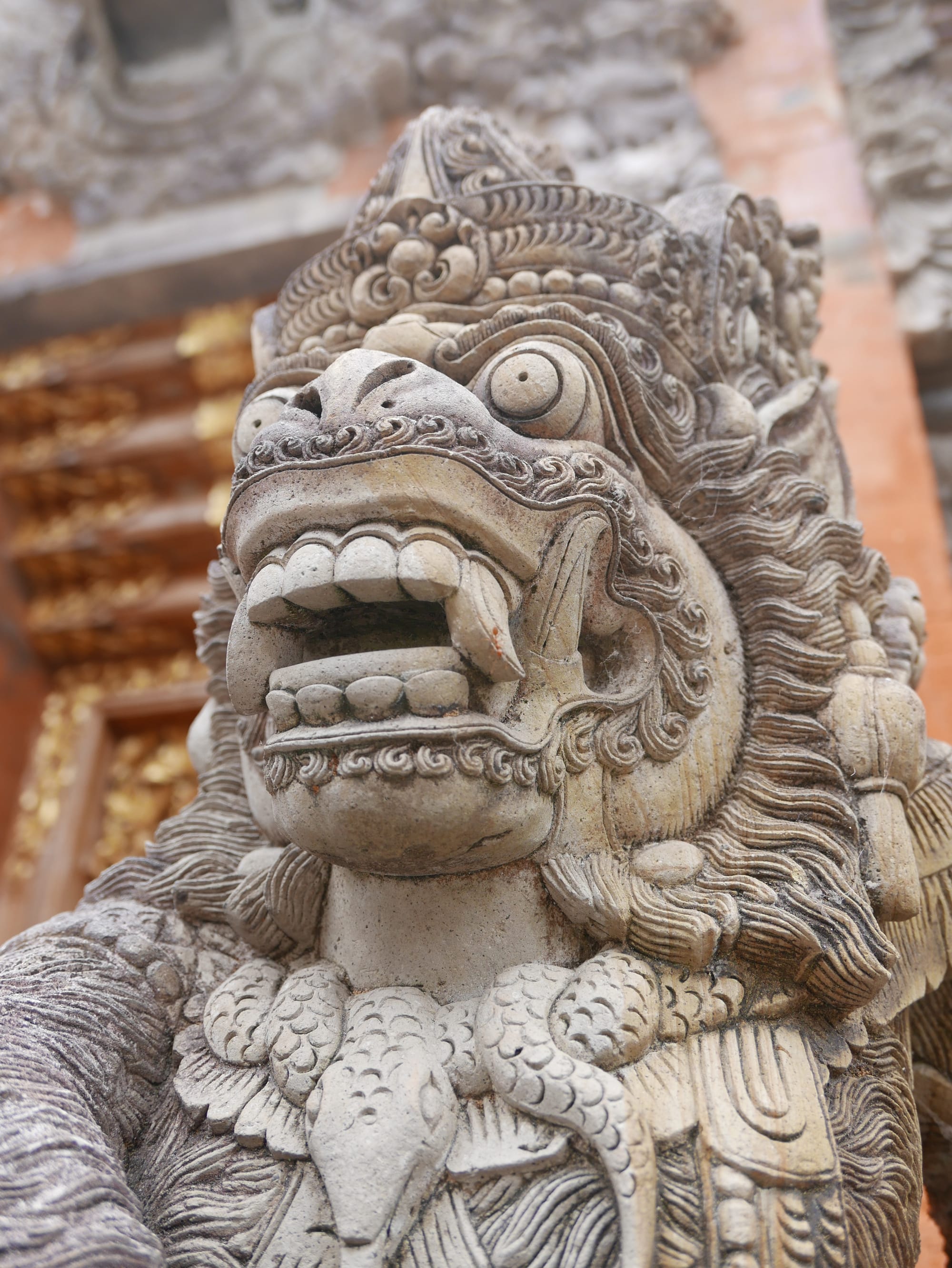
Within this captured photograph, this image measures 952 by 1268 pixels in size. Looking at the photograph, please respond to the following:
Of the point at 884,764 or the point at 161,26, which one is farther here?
the point at 161,26

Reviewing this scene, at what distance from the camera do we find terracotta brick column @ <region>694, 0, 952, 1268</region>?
2656mm

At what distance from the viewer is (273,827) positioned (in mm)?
1535

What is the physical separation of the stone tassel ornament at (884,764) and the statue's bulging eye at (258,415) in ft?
2.88

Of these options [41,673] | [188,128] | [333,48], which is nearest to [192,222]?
[188,128]

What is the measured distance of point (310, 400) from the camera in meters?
1.35

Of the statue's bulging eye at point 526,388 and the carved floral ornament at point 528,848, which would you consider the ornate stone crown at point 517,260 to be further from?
the statue's bulging eye at point 526,388

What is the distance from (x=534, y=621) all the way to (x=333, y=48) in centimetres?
327

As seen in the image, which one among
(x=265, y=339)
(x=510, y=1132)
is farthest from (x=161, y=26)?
(x=510, y=1132)

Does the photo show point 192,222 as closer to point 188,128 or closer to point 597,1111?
point 188,128

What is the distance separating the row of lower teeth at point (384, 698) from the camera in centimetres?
115

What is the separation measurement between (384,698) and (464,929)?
13.4 inches

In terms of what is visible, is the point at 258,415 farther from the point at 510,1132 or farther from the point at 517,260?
the point at 510,1132

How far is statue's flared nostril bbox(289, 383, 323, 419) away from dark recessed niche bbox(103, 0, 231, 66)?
11.9 feet

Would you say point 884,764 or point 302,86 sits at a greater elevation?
point 302,86
